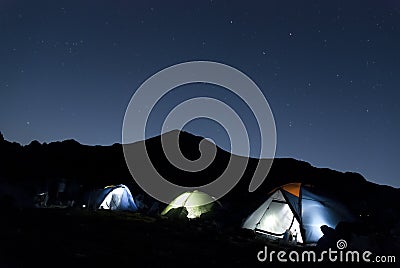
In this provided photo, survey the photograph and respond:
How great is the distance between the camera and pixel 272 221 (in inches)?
559

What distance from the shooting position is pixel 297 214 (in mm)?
13664

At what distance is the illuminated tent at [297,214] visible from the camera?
527 inches

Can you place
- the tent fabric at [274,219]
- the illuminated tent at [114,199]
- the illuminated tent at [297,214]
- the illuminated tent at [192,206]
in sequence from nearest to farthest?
the illuminated tent at [297,214] < the tent fabric at [274,219] < the illuminated tent at [192,206] < the illuminated tent at [114,199]

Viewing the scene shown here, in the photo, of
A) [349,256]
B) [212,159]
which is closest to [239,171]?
[212,159]

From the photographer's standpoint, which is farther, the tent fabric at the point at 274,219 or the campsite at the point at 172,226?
the tent fabric at the point at 274,219

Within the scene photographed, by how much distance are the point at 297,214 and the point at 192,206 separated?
6008 mm

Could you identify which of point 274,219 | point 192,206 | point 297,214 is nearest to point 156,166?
point 192,206

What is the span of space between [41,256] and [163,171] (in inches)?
1513

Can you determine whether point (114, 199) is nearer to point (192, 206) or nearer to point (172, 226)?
point (192, 206)

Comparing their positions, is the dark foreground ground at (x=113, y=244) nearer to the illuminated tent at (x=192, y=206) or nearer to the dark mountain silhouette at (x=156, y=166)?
the illuminated tent at (x=192, y=206)

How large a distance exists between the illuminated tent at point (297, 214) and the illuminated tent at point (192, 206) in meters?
3.48

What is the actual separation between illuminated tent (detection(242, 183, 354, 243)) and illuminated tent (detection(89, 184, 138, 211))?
776cm

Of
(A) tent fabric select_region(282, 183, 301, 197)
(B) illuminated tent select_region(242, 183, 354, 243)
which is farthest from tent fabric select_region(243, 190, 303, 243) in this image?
(A) tent fabric select_region(282, 183, 301, 197)

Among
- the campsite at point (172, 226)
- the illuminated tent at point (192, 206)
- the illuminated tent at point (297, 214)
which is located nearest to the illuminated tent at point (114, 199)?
the campsite at point (172, 226)
